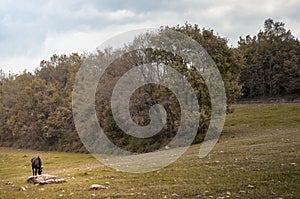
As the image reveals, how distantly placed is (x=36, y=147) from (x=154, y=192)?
67.2 m

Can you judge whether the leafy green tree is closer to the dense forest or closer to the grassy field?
the dense forest

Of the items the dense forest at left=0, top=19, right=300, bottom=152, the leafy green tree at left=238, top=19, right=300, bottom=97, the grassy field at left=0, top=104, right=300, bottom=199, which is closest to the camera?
the grassy field at left=0, top=104, right=300, bottom=199

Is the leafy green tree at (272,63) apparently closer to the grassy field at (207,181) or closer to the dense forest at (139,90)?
the dense forest at (139,90)

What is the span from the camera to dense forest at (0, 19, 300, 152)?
50.0 metres

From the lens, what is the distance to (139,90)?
5188 cm

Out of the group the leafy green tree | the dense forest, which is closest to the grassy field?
the dense forest

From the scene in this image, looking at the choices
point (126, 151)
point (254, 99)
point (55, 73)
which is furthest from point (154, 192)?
point (254, 99)

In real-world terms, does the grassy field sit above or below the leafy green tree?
below

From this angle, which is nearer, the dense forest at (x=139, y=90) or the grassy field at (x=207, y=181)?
the grassy field at (x=207, y=181)

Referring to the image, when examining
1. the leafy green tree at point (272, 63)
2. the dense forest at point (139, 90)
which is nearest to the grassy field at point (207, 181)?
the dense forest at point (139, 90)

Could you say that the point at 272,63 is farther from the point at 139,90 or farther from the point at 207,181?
the point at 207,181

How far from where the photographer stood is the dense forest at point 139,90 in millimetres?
49969

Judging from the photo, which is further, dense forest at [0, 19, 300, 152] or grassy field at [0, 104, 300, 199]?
dense forest at [0, 19, 300, 152]

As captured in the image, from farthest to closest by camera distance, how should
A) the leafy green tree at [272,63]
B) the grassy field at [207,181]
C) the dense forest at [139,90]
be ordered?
1. the leafy green tree at [272,63]
2. the dense forest at [139,90]
3. the grassy field at [207,181]
